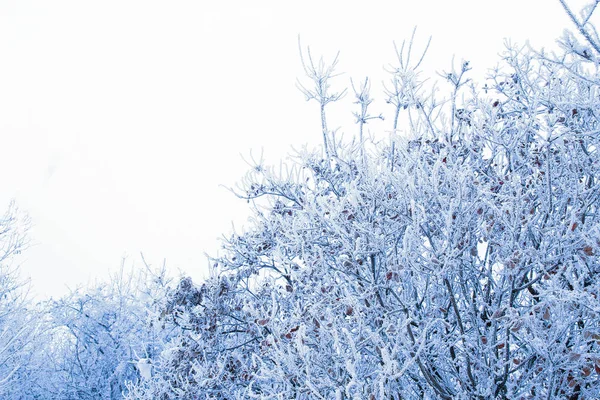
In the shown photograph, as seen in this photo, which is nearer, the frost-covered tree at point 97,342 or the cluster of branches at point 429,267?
the cluster of branches at point 429,267

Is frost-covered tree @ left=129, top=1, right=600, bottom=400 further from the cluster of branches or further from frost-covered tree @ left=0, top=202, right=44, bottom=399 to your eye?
frost-covered tree @ left=0, top=202, right=44, bottom=399

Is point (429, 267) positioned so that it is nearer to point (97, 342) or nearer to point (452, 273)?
point (452, 273)

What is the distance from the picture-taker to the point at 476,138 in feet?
17.2

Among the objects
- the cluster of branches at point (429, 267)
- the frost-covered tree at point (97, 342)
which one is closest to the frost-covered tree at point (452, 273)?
the cluster of branches at point (429, 267)

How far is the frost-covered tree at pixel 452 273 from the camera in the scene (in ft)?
Result: 10.9

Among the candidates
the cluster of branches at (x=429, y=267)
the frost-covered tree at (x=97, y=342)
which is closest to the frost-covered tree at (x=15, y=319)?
the frost-covered tree at (x=97, y=342)

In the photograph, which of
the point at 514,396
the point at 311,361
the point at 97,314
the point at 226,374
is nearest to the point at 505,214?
the point at 514,396

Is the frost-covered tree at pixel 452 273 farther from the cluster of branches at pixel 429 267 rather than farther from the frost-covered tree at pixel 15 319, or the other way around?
the frost-covered tree at pixel 15 319

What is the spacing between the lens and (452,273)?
13.2 feet

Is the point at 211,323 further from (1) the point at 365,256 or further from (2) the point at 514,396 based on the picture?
(2) the point at 514,396

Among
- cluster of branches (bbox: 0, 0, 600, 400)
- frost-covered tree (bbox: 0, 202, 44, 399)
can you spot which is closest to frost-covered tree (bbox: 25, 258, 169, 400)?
frost-covered tree (bbox: 0, 202, 44, 399)

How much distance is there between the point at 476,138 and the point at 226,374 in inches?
175

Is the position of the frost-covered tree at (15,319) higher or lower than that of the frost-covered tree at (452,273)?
higher

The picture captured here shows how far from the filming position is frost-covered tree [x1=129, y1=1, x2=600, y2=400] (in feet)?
10.9
